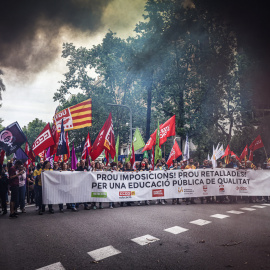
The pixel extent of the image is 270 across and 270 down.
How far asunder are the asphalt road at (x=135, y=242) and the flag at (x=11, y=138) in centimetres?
215

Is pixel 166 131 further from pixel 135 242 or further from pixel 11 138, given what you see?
pixel 135 242

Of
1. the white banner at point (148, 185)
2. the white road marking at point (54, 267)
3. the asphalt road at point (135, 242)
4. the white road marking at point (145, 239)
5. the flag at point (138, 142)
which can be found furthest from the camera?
the flag at point (138, 142)

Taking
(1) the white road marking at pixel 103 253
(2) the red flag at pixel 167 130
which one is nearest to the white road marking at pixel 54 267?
(1) the white road marking at pixel 103 253

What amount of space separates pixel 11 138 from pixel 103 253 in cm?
526

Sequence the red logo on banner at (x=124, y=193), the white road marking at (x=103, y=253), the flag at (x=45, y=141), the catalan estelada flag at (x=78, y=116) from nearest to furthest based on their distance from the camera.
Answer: the white road marking at (x=103, y=253) → the flag at (x=45, y=141) → the red logo on banner at (x=124, y=193) → the catalan estelada flag at (x=78, y=116)

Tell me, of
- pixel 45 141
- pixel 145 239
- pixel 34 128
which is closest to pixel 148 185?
pixel 45 141

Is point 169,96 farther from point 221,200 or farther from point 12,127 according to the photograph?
point 12,127

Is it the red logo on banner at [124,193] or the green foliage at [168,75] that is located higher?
the green foliage at [168,75]

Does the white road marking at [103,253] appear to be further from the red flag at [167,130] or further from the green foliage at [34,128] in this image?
the green foliage at [34,128]

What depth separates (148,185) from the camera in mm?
9148

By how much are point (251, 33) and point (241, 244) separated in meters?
3.48

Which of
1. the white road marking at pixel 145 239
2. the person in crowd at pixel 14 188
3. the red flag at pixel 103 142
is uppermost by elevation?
Answer: the red flag at pixel 103 142

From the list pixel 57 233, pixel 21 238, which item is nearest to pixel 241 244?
pixel 57 233

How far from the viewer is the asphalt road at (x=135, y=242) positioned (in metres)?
3.40
